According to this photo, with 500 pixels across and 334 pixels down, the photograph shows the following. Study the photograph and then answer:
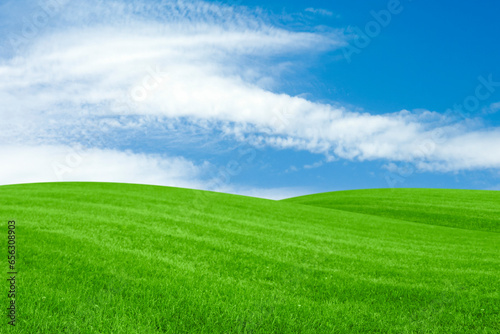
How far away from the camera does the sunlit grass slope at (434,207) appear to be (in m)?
27.2

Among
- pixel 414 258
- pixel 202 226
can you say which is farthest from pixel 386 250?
pixel 202 226

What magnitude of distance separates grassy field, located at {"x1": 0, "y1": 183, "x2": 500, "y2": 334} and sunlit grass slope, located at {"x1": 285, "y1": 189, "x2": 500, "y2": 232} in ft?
38.0

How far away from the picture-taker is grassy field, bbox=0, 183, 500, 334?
6.62m

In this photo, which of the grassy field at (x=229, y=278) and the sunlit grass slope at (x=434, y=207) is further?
the sunlit grass slope at (x=434, y=207)

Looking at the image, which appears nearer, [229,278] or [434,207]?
[229,278]

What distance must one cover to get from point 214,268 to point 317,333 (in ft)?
11.8

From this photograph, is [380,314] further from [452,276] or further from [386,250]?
[386,250]

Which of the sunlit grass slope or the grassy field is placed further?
the sunlit grass slope

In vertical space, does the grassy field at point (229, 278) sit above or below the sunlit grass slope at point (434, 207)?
below

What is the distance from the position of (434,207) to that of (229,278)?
88.8ft

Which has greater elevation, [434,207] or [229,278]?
[434,207]

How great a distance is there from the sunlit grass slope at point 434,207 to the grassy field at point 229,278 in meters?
11.6

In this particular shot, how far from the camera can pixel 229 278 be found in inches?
345

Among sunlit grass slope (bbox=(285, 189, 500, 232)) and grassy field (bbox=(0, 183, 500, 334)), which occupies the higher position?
sunlit grass slope (bbox=(285, 189, 500, 232))
